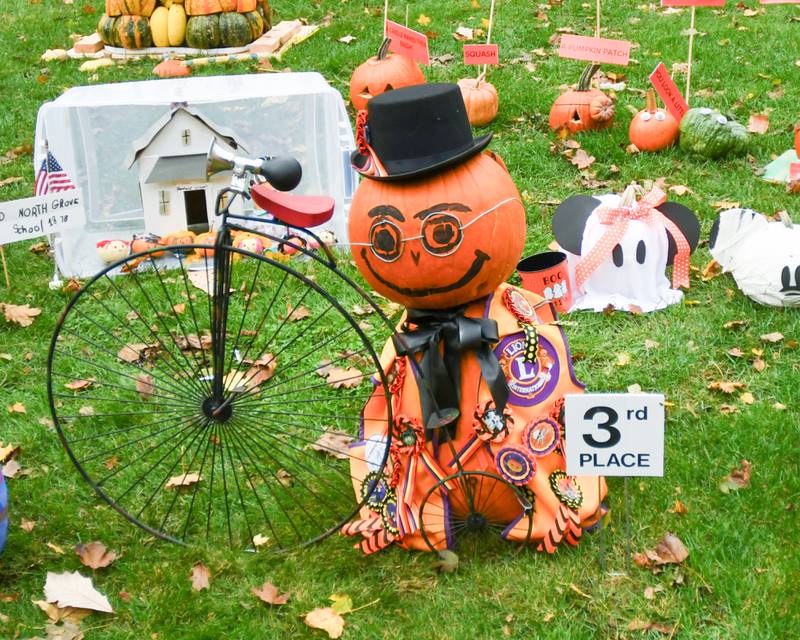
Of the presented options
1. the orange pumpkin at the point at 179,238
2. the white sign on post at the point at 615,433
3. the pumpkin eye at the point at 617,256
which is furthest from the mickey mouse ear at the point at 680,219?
the orange pumpkin at the point at 179,238

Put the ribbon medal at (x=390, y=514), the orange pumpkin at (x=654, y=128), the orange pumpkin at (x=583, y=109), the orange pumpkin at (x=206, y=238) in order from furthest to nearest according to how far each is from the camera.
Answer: the orange pumpkin at (x=583, y=109) < the orange pumpkin at (x=654, y=128) < the orange pumpkin at (x=206, y=238) < the ribbon medal at (x=390, y=514)

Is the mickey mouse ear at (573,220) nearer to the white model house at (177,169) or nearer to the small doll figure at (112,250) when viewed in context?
the white model house at (177,169)

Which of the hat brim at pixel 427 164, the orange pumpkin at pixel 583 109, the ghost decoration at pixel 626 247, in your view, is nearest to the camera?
the hat brim at pixel 427 164

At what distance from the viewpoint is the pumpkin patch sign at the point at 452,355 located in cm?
276

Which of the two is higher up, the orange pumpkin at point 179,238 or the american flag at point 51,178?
the american flag at point 51,178

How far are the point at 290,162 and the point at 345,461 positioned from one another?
1305mm

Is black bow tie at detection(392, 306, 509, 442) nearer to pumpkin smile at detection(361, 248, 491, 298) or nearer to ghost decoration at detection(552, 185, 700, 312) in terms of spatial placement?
pumpkin smile at detection(361, 248, 491, 298)

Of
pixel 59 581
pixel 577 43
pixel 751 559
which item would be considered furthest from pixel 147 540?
pixel 577 43

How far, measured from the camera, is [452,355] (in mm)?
2943

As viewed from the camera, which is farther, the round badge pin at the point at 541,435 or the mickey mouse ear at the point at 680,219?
the mickey mouse ear at the point at 680,219

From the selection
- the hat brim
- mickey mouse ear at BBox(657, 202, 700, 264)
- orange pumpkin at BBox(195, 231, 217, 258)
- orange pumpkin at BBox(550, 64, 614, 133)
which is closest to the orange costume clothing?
the hat brim

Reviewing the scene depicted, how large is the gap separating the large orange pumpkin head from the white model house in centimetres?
237

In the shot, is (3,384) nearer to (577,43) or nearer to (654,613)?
(654,613)

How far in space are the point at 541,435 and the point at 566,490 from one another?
191 mm
